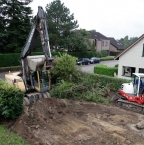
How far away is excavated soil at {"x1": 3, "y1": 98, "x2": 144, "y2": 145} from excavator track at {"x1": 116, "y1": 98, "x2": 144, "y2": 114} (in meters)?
0.52

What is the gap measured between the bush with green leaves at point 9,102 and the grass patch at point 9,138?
A: 89 cm

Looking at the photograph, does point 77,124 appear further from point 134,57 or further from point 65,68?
point 134,57

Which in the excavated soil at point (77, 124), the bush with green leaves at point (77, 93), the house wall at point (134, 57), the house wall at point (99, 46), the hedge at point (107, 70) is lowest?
the excavated soil at point (77, 124)

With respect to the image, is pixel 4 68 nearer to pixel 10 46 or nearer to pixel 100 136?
pixel 10 46

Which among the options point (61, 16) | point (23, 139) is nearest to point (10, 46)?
point (61, 16)

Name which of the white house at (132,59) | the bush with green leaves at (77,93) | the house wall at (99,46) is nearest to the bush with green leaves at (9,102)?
the bush with green leaves at (77,93)

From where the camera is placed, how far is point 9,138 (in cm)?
758

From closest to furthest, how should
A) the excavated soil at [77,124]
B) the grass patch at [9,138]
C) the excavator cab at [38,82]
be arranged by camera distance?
the grass patch at [9,138] < the excavated soil at [77,124] < the excavator cab at [38,82]

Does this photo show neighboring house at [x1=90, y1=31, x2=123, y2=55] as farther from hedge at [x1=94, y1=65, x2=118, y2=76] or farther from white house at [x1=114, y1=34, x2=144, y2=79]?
white house at [x1=114, y1=34, x2=144, y2=79]

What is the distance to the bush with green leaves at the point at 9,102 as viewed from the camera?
29.0 feet

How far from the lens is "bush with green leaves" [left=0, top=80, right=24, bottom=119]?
29.0ft

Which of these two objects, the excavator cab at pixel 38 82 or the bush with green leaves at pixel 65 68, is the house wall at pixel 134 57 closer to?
the bush with green leaves at pixel 65 68

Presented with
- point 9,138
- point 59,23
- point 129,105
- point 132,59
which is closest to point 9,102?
point 9,138

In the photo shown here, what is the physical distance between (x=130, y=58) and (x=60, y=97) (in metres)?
10.5
